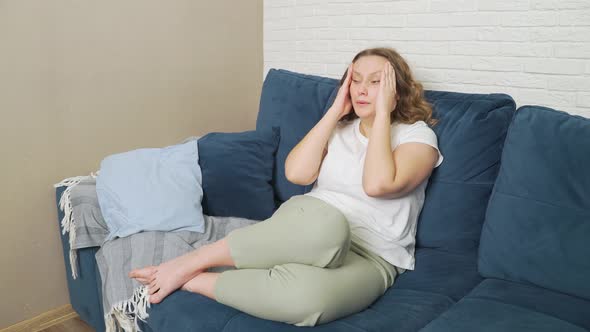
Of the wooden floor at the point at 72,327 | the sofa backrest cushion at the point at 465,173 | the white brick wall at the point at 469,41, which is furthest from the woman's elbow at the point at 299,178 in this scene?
the wooden floor at the point at 72,327

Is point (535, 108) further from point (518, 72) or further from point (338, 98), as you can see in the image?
point (338, 98)

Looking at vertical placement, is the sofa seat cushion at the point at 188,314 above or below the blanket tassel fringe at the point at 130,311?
above

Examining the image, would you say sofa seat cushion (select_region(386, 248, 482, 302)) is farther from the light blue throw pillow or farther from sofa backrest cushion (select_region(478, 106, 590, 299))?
the light blue throw pillow

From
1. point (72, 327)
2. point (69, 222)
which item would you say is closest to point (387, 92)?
point (69, 222)

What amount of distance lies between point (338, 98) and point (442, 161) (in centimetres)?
44

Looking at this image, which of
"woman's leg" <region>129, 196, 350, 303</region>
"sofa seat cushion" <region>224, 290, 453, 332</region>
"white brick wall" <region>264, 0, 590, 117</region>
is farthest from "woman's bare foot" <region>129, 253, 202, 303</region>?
"white brick wall" <region>264, 0, 590, 117</region>

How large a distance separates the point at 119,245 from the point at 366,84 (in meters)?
1.01

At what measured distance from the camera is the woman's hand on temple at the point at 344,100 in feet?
6.63

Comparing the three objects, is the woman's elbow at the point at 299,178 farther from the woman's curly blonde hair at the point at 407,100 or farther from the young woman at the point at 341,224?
the woman's curly blonde hair at the point at 407,100

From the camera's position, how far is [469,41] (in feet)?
7.47

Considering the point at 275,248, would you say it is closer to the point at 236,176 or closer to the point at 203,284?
the point at 203,284

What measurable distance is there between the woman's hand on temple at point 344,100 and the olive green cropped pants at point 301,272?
1.51ft

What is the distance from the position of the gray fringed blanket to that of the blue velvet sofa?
0.19 feet

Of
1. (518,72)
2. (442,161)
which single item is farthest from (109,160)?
(518,72)
